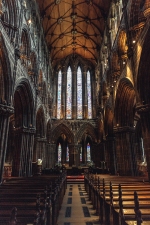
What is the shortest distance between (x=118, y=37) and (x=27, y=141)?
12.7m

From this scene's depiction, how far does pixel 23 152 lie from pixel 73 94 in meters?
17.6

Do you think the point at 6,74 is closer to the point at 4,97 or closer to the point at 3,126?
the point at 4,97

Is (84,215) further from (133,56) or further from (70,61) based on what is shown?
(70,61)

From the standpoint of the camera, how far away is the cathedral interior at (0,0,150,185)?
35.9 ft

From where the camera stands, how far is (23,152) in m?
14.6

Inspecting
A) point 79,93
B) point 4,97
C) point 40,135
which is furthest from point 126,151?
point 79,93

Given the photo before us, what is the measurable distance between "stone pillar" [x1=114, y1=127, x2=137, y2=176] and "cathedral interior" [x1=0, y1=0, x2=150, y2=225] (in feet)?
0.29

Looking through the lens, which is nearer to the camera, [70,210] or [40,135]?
[70,210]

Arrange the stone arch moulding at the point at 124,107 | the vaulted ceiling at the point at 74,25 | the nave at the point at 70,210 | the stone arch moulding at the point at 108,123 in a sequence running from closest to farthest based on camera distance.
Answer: the nave at the point at 70,210, the stone arch moulding at the point at 124,107, the stone arch moulding at the point at 108,123, the vaulted ceiling at the point at 74,25

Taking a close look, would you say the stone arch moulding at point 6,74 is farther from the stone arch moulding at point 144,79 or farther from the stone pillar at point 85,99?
the stone pillar at point 85,99

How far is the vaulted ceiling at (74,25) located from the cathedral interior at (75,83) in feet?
0.41

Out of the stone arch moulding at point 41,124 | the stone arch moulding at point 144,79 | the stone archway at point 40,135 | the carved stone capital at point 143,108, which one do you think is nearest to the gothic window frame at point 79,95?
the stone arch moulding at point 41,124

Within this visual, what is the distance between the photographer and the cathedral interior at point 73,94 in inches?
394

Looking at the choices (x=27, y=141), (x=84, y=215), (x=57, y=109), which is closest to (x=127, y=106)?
(x=27, y=141)
